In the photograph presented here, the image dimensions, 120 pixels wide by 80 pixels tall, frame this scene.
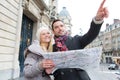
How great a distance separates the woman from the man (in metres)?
0.11

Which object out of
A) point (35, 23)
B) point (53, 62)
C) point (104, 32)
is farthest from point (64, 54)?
point (104, 32)

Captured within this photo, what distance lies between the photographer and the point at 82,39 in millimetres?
2973

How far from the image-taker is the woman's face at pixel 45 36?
113 inches

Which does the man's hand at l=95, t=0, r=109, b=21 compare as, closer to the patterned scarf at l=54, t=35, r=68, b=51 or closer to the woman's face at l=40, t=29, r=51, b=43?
the patterned scarf at l=54, t=35, r=68, b=51

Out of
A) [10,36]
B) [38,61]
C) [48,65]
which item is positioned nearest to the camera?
[48,65]

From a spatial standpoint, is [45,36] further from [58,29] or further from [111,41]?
[111,41]

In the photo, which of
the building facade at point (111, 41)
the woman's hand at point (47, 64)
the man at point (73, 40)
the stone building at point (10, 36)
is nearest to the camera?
the woman's hand at point (47, 64)

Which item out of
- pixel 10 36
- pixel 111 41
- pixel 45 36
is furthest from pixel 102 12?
pixel 111 41

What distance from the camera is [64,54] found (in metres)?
2.66

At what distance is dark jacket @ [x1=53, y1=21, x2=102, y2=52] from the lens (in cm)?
292

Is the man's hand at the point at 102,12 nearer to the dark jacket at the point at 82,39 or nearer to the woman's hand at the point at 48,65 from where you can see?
the dark jacket at the point at 82,39

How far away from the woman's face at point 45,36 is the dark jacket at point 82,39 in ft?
0.35

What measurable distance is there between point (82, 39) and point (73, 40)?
0.32 ft

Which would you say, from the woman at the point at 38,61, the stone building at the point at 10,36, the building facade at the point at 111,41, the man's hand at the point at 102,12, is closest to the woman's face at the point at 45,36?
the woman at the point at 38,61
